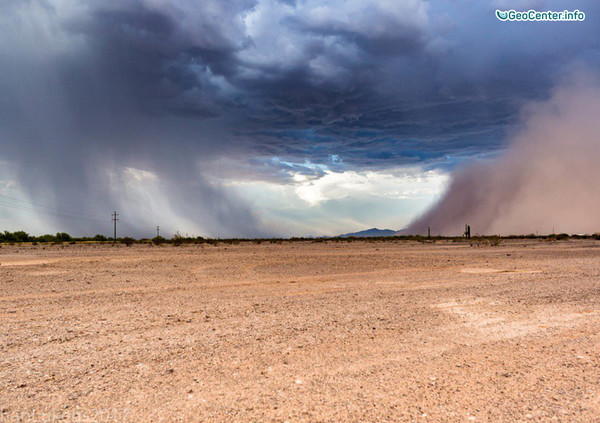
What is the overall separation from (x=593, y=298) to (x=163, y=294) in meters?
13.3

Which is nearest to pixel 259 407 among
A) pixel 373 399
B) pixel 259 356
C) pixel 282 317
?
pixel 373 399

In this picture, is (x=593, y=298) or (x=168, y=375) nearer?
(x=168, y=375)

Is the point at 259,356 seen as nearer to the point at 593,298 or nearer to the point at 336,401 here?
the point at 336,401

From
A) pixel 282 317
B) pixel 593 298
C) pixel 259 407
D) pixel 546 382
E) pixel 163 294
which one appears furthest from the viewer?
pixel 163 294

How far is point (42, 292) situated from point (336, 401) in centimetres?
1263

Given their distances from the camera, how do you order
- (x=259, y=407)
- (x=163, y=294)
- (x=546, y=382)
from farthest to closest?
(x=163, y=294), (x=546, y=382), (x=259, y=407)

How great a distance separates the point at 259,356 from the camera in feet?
20.5

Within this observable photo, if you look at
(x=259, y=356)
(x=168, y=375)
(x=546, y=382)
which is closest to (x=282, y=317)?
(x=259, y=356)

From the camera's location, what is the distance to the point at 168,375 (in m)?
5.46

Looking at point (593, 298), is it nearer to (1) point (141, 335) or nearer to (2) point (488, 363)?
(2) point (488, 363)

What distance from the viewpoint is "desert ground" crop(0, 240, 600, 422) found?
450 cm

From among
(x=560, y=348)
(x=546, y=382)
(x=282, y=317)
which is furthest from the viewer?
(x=282, y=317)

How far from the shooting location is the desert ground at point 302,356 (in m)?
4.50

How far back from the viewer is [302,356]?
623cm
